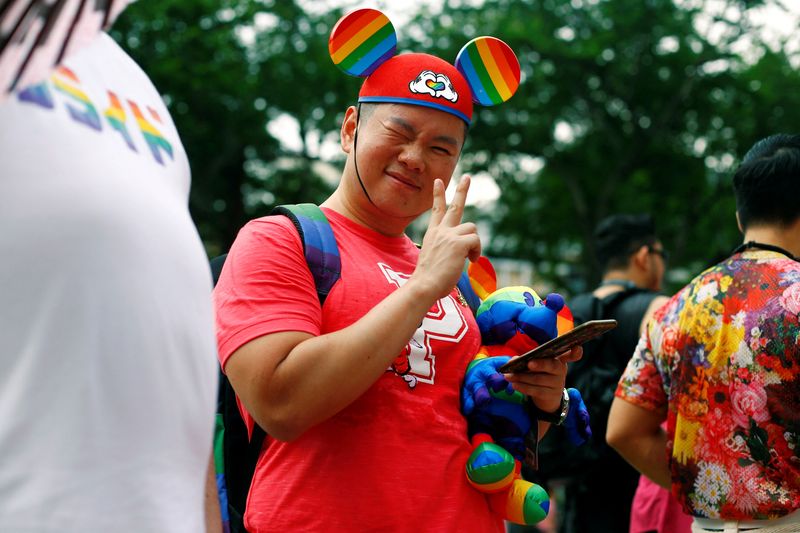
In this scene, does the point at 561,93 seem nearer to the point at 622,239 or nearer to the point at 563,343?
the point at 622,239

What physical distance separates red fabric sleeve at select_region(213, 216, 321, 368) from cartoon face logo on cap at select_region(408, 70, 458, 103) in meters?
0.49

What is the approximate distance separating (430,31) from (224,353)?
15262 mm

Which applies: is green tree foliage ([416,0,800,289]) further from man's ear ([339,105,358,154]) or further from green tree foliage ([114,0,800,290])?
man's ear ([339,105,358,154])

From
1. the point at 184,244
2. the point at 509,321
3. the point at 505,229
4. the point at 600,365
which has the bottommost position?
the point at 505,229

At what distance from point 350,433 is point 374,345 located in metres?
0.27

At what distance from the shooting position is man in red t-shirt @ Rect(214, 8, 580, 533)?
1.77 meters

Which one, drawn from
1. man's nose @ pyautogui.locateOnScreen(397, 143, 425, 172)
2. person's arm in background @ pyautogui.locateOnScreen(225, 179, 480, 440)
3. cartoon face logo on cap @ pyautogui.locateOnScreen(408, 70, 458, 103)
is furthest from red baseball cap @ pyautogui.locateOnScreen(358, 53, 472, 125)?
person's arm in background @ pyautogui.locateOnScreen(225, 179, 480, 440)

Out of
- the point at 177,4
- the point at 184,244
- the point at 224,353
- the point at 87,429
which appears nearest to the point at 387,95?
the point at 224,353

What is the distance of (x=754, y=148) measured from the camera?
2969mm

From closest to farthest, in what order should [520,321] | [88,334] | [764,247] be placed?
[88,334] < [520,321] < [764,247]

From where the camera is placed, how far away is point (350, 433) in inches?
75.4

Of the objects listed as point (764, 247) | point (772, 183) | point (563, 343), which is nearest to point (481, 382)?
point (563, 343)

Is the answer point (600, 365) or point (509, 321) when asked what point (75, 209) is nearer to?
point (509, 321)

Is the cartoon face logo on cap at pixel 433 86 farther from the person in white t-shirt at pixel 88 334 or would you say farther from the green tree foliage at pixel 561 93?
the green tree foliage at pixel 561 93
